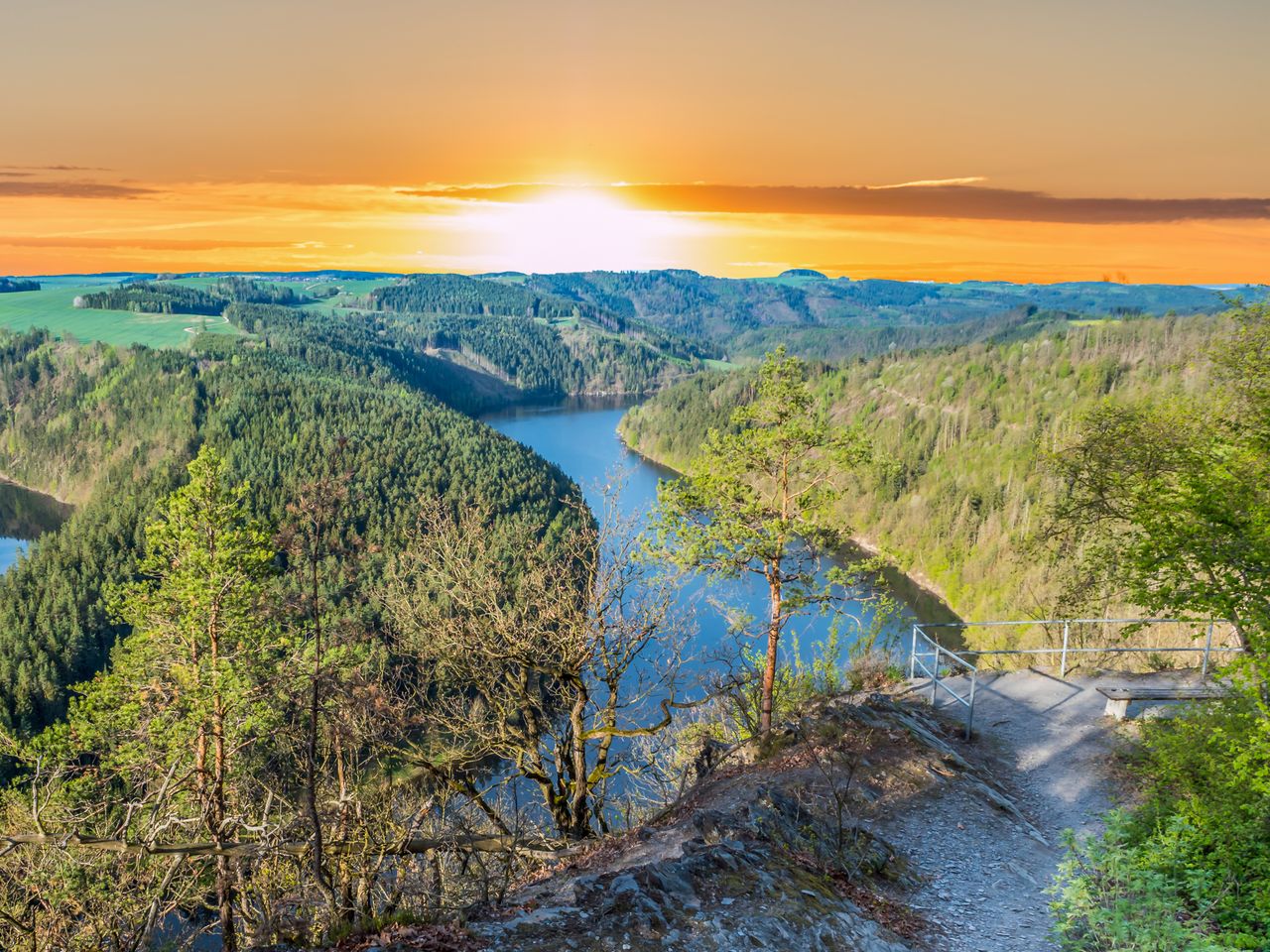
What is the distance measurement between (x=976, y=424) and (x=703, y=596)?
131m

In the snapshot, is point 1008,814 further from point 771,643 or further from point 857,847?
point 771,643

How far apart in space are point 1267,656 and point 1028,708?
9247mm

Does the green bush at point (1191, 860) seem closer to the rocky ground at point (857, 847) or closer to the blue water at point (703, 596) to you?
the rocky ground at point (857, 847)

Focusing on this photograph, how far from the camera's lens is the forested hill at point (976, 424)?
331 ft

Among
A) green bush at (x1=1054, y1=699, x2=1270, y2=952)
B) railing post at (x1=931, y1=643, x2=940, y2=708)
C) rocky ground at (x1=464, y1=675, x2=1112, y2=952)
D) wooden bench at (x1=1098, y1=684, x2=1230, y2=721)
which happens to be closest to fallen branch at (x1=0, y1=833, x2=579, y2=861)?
rocky ground at (x1=464, y1=675, x2=1112, y2=952)

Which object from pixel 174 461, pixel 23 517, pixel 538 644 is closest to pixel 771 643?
pixel 538 644

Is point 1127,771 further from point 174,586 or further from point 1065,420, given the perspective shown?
point 1065,420

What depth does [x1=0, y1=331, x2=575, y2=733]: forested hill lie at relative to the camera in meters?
73.9

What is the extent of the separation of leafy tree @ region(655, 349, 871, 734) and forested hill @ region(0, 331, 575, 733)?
9238 mm

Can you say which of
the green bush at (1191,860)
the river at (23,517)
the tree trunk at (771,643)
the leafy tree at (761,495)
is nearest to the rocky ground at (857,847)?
the tree trunk at (771,643)

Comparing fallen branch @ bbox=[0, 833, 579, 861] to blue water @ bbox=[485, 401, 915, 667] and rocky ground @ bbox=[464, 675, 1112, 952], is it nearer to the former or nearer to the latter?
rocky ground @ bbox=[464, 675, 1112, 952]

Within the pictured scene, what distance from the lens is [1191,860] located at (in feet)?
35.0

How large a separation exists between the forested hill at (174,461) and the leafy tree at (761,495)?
9.24 m

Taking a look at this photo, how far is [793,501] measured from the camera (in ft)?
55.3
